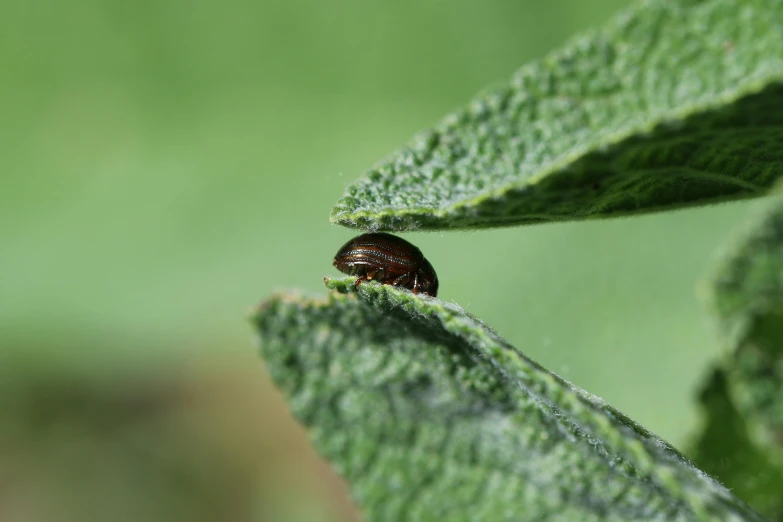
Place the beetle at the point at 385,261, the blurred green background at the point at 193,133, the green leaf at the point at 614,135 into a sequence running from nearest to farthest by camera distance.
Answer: the green leaf at the point at 614,135 → the beetle at the point at 385,261 → the blurred green background at the point at 193,133

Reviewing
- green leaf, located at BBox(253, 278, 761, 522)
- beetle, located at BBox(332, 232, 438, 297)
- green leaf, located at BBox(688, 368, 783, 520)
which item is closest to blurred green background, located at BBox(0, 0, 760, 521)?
beetle, located at BBox(332, 232, 438, 297)

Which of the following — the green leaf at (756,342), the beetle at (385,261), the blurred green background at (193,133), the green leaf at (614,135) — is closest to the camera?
the green leaf at (614,135)

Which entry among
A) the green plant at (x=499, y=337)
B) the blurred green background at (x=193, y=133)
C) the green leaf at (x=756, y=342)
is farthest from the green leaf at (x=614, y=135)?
the blurred green background at (x=193, y=133)

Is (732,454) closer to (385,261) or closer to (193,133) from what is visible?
(385,261)

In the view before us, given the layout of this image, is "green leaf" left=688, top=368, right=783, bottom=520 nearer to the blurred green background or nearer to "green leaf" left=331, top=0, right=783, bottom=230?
"green leaf" left=331, top=0, right=783, bottom=230

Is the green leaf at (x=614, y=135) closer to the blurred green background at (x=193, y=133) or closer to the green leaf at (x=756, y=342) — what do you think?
the green leaf at (x=756, y=342)

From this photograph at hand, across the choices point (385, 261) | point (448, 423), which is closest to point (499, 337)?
point (448, 423)
